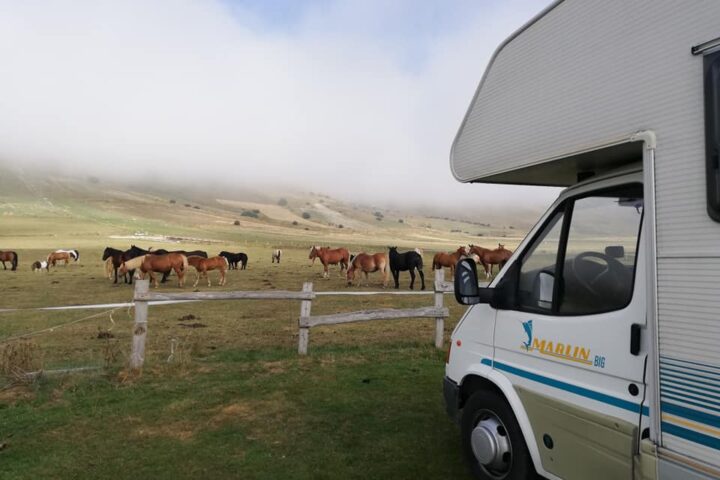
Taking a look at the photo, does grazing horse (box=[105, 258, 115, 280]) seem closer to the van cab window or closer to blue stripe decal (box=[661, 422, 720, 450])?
the van cab window

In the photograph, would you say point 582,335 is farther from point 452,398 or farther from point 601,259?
point 452,398

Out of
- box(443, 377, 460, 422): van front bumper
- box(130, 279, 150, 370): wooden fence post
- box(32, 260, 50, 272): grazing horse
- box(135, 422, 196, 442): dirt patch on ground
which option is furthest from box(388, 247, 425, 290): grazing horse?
box(32, 260, 50, 272): grazing horse

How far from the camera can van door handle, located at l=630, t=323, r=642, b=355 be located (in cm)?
273

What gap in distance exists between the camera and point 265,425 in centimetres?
605

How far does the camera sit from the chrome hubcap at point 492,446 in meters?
3.92

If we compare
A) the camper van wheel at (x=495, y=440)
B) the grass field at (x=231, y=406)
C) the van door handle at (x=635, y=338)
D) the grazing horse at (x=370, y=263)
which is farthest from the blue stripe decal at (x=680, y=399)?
the grazing horse at (x=370, y=263)

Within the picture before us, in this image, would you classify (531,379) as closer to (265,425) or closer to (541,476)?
(541,476)

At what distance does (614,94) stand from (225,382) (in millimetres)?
6729

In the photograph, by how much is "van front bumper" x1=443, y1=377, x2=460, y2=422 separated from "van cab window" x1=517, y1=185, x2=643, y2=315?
122cm

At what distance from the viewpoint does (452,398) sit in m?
4.62

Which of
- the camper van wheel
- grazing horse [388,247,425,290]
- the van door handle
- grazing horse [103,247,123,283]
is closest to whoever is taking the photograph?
the van door handle

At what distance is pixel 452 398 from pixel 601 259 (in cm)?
200

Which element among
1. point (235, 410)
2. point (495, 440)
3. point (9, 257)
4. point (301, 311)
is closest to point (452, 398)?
point (495, 440)

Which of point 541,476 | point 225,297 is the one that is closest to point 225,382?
point 225,297
